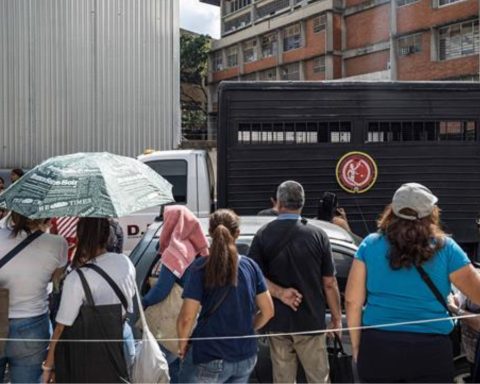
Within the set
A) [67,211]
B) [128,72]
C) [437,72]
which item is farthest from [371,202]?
[437,72]

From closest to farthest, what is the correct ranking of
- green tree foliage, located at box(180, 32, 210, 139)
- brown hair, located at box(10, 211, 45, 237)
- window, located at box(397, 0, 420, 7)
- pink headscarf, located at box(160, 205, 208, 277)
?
brown hair, located at box(10, 211, 45, 237), pink headscarf, located at box(160, 205, 208, 277), window, located at box(397, 0, 420, 7), green tree foliage, located at box(180, 32, 210, 139)

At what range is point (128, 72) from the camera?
43.4 feet

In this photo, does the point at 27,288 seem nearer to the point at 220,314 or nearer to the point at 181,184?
the point at 220,314

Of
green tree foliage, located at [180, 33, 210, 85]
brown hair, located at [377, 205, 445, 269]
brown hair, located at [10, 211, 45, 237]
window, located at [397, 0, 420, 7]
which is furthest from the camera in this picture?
green tree foliage, located at [180, 33, 210, 85]

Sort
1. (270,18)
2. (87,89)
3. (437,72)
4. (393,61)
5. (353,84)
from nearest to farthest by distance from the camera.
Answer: (353,84)
(87,89)
(437,72)
(393,61)
(270,18)

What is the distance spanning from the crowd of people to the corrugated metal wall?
9.71 m

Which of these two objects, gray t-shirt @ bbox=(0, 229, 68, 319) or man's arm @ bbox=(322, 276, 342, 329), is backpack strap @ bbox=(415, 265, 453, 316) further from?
gray t-shirt @ bbox=(0, 229, 68, 319)

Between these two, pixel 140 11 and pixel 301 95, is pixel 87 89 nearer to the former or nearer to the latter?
pixel 140 11

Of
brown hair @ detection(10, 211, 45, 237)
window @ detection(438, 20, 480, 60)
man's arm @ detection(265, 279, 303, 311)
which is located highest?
window @ detection(438, 20, 480, 60)

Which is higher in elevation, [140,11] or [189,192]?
[140,11]

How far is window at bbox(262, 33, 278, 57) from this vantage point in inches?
1940

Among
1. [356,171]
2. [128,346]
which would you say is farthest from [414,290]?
[356,171]

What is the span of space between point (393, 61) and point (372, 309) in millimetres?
36904

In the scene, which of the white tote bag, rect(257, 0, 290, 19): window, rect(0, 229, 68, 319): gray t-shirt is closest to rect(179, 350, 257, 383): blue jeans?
the white tote bag
